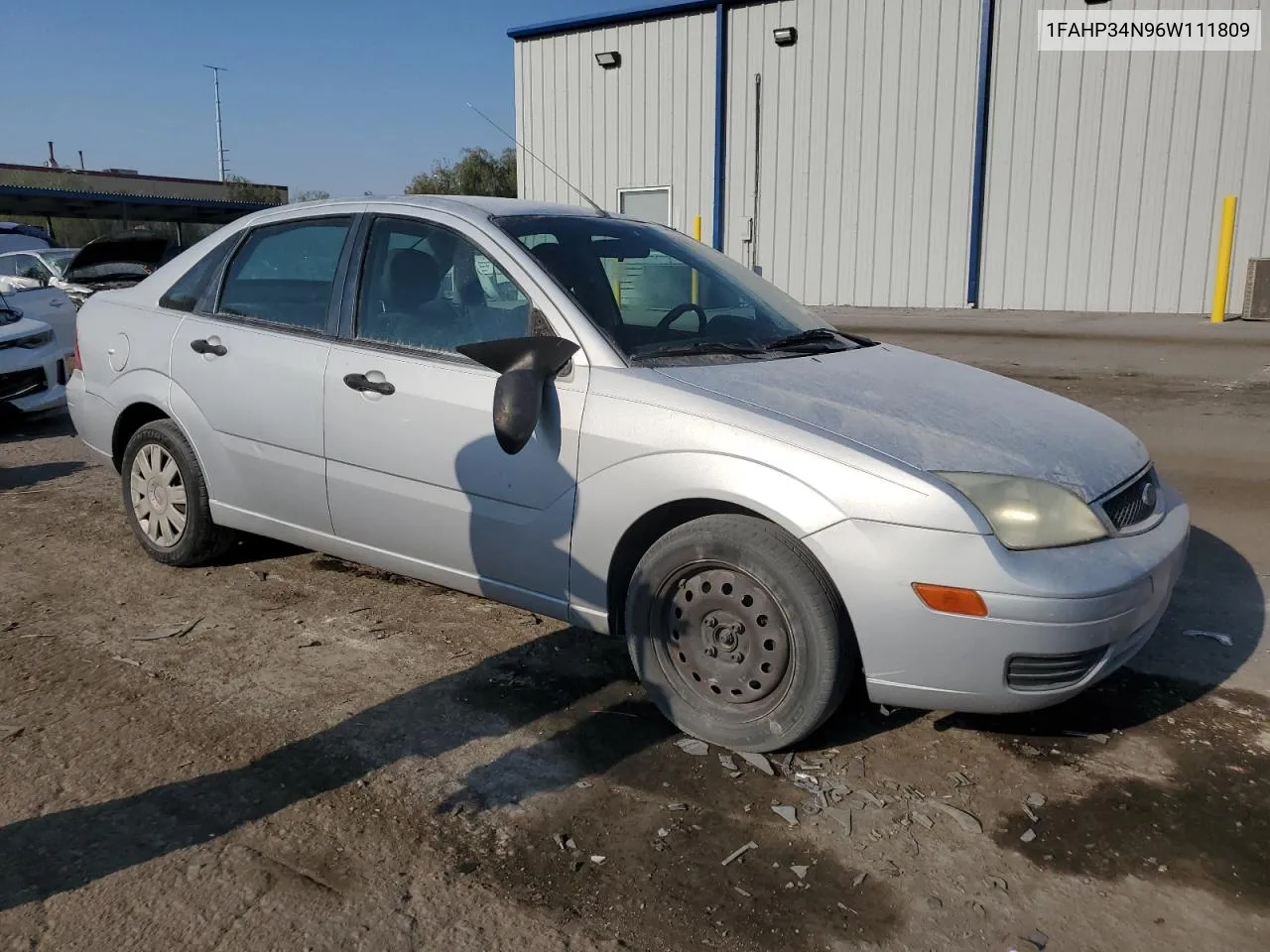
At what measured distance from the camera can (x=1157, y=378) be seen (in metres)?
10.2

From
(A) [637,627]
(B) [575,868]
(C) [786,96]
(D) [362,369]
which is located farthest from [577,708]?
(C) [786,96]

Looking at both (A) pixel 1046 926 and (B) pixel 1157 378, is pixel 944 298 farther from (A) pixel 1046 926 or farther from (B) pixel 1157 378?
(A) pixel 1046 926

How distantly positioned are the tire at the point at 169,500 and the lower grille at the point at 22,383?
4454 mm

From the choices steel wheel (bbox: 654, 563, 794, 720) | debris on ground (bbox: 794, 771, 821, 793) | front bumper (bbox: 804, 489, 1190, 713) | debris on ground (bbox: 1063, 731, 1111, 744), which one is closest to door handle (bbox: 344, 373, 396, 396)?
steel wheel (bbox: 654, 563, 794, 720)

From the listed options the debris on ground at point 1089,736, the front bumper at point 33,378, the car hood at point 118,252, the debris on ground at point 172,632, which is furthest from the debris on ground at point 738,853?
the car hood at point 118,252

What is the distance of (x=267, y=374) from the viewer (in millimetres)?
4320

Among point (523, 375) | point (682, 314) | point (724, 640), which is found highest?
point (682, 314)

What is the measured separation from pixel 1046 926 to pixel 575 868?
44.0 inches

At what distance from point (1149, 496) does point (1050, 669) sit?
87 cm

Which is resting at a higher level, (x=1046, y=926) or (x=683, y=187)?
(x=683, y=187)

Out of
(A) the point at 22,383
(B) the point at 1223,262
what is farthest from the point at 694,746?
(B) the point at 1223,262

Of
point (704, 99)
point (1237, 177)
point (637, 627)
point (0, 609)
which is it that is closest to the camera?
point (637, 627)

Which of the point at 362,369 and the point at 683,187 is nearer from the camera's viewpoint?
the point at 362,369

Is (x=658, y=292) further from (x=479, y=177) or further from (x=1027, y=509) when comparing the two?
(x=479, y=177)
